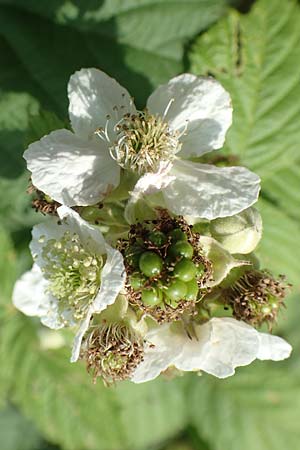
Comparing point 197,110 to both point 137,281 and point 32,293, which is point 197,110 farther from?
point 32,293

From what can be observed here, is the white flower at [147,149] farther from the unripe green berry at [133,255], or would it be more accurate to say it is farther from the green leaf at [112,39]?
the green leaf at [112,39]

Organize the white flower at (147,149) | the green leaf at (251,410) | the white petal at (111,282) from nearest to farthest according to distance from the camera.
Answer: the white petal at (111,282) < the white flower at (147,149) < the green leaf at (251,410)

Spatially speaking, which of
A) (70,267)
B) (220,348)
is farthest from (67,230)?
(220,348)

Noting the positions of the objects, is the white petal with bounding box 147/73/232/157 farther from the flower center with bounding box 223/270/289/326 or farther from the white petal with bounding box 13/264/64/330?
the white petal with bounding box 13/264/64/330

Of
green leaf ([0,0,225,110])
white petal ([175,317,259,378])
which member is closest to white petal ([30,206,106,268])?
white petal ([175,317,259,378])

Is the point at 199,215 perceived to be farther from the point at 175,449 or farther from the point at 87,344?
the point at 175,449

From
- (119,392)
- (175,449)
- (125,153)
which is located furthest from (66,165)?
(175,449)

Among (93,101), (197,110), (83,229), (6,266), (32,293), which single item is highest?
(197,110)

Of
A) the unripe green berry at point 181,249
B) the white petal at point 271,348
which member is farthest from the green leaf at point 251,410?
the unripe green berry at point 181,249
